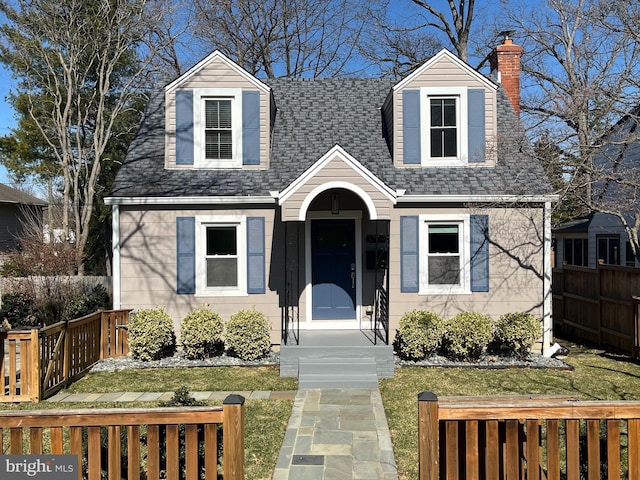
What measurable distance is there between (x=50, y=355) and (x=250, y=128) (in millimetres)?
6109

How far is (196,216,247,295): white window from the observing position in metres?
10.4

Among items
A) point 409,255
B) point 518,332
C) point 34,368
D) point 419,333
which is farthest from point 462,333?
point 34,368

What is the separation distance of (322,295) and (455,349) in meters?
3.00

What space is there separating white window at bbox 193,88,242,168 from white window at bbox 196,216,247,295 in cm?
146

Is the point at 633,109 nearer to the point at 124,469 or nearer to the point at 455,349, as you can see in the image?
the point at 455,349

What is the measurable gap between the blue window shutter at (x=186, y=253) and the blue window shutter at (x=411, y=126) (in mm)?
4986

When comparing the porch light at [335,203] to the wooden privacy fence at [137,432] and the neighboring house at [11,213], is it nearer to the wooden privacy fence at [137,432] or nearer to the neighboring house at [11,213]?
the wooden privacy fence at [137,432]

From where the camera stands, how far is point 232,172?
1093cm

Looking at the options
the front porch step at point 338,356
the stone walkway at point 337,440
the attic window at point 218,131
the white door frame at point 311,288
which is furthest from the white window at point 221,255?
the stone walkway at point 337,440

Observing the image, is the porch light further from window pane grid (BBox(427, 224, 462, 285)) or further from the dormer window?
the dormer window

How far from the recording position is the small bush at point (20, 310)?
1334cm

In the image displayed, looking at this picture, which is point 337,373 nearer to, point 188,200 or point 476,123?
point 188,200

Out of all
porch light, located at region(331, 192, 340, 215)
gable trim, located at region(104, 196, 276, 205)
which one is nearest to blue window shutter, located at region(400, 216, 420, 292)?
porch light, located at region(331, 192, 340, 215)

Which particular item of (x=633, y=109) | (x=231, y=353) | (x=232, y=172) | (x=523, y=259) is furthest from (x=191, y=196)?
(x=633, y=109)
